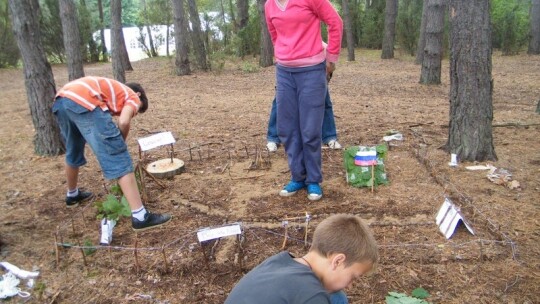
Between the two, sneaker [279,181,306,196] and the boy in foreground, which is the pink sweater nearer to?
sneaker [279,181,306,196]

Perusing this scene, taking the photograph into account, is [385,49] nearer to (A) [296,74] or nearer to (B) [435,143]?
(B) [435,143]

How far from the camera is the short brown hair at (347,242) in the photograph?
1.69m

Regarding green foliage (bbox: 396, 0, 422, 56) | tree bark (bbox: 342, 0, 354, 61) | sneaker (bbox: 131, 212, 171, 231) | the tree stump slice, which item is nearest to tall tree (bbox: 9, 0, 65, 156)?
the tree stump slice

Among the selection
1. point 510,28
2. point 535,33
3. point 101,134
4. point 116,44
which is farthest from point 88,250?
point 510,28

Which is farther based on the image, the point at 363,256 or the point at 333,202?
the point at 333,202

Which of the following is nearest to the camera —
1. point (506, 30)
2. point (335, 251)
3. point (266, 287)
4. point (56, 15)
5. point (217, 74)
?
point (266, 287)

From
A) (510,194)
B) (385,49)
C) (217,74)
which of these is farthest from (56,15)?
(510,194)

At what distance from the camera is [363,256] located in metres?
1.70

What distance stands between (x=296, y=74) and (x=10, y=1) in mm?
3169

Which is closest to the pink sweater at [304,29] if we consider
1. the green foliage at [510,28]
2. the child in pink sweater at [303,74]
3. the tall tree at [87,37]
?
the child in pink sweater at [303,74]

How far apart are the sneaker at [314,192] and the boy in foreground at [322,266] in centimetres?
174

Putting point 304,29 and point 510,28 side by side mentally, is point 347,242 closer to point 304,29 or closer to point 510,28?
point 304,29

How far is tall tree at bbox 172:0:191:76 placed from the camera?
11039mm

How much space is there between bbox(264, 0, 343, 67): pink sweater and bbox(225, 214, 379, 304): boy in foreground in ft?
6.29
